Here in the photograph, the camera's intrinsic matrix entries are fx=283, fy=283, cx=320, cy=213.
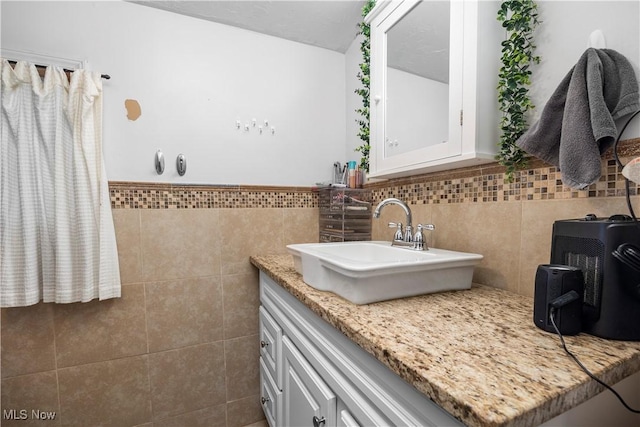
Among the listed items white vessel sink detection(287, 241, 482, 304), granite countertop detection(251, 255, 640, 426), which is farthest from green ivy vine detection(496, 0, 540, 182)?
granite countertop detection(251, 255, 640, 426)

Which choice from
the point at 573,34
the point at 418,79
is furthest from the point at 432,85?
the point at 573,34

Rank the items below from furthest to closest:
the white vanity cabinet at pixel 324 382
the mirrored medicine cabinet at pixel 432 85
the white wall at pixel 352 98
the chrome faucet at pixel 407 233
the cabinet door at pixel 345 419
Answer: the white wall at pixel 352 98 → the chrome faucet at pixel 407 233 → the mirrored medicine cabinet at pixel 432 85 → the cabinet door at pixel 345 419 → the white vanity cabinet at pixel 324 382

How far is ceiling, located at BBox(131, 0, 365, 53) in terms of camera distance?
53.4 inches

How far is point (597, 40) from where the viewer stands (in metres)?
0.67

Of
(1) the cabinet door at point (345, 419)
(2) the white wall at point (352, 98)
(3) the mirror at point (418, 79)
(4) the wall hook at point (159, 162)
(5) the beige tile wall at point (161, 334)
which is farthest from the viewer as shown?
(2) the white wall at point (352, 98)

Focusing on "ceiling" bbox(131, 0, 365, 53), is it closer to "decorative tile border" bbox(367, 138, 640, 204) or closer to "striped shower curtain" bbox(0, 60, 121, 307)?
"striped shower curtain" bbox(0, 60, 121, 307)

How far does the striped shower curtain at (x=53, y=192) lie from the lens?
3.57 ft

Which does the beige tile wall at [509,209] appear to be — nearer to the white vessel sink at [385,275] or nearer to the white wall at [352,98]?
the white vessel sink at [385,275]

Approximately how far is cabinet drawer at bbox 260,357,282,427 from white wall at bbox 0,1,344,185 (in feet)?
3.16

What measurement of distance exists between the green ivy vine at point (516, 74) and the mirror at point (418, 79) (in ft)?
0.53

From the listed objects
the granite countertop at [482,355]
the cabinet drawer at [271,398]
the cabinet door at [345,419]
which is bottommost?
the cabinet drawer at [271,398]

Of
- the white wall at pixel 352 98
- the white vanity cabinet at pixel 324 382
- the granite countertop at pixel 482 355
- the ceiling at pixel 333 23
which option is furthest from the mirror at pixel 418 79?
the white vanity cabinet at pixel 324 382

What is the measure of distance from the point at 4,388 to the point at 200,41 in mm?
1760

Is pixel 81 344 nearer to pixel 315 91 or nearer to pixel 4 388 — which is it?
pixel 4 388
